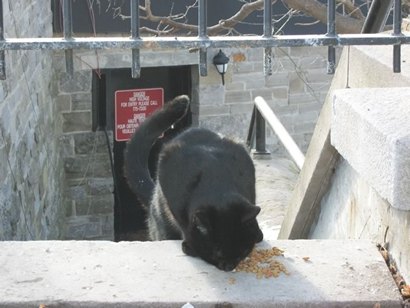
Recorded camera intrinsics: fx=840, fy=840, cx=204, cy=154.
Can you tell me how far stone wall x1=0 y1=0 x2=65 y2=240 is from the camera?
599 cm

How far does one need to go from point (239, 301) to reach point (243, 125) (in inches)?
333

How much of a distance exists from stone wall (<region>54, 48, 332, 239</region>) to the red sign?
0.21 m

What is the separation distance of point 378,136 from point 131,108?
818 centimetres

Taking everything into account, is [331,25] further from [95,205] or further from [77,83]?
[95,205]

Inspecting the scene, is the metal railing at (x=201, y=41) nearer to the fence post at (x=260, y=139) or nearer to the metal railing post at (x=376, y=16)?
the metal railing post at (x=376, y=16)

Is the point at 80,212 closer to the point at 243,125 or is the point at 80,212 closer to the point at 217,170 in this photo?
the point at 243,125

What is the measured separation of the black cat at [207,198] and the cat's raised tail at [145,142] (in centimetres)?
1

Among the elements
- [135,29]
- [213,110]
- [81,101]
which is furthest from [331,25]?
[213,110]

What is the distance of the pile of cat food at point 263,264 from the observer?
2453mm

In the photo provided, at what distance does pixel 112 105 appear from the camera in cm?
1043

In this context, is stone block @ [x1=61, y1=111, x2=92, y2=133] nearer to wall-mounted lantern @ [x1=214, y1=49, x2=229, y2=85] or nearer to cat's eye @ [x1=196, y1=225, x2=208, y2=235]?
wall-mounted lantern @ [x1=214, y1=49, x2=229, y2=85]

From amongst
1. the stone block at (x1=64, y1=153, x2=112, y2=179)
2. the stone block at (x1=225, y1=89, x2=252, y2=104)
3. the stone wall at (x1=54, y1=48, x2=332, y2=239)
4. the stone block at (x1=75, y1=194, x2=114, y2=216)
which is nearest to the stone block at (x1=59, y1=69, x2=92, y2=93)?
the stone wall at (x1=54, y1=48, x2=332, y2=239)

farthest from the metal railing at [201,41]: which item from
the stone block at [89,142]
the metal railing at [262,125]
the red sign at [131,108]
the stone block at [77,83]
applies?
the red sign at [131,108]

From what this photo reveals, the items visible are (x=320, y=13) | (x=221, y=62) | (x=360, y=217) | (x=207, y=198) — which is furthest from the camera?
(x=221, y=62)
